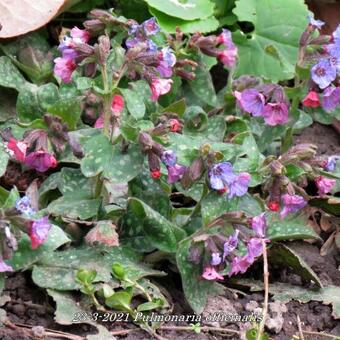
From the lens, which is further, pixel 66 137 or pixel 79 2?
pixel 79 2

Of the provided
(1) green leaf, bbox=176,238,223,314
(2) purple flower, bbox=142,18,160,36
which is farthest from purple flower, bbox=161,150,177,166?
(2) purple flower, bbox=142,18,160,36

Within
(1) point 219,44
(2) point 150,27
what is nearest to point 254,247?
(2) point 150,27

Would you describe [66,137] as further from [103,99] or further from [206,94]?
[206,94]

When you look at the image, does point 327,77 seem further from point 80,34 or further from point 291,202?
point 80,34

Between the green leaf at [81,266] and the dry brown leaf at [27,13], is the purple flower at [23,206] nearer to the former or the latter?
the green leaf at [81,266]

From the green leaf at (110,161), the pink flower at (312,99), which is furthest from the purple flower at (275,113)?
the green leaf at (110,161)

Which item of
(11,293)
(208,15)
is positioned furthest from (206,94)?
(11,293)

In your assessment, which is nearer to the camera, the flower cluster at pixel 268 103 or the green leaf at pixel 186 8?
the flower cluster at pixel 268 103
